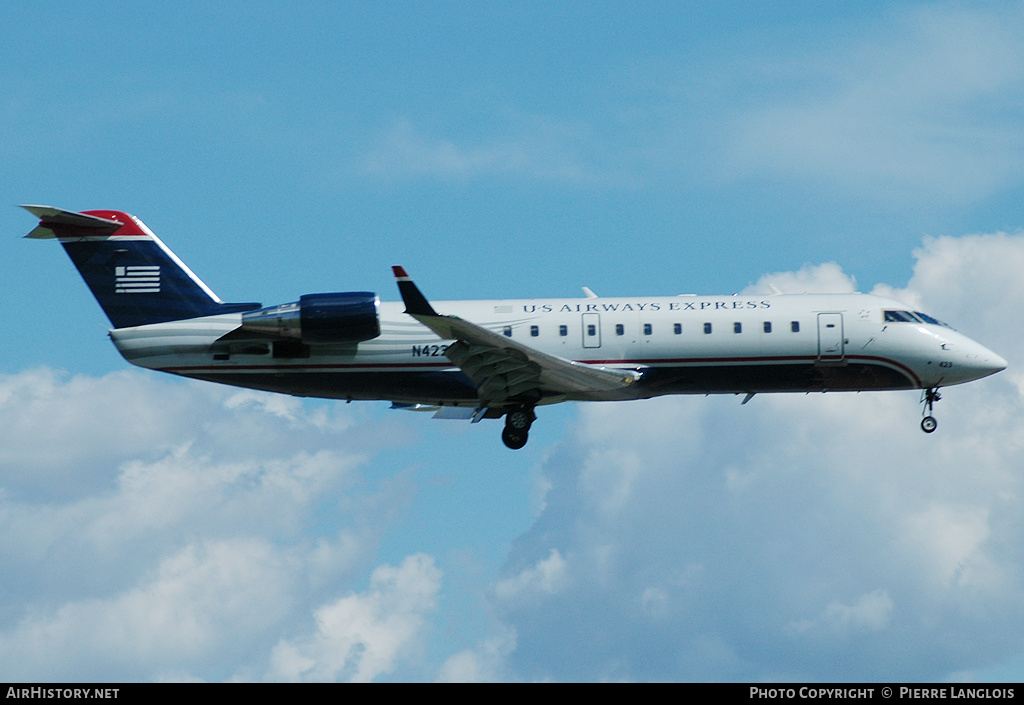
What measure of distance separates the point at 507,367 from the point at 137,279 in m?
10.1

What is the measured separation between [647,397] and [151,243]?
13.6m

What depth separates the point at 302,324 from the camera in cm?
2995

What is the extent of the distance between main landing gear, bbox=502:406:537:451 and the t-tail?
23.3ft

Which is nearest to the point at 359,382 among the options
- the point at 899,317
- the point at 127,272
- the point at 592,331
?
the point at 592,331

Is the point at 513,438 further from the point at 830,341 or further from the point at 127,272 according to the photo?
the point at 127,272

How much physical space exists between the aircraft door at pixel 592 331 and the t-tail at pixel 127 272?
841 centimetres

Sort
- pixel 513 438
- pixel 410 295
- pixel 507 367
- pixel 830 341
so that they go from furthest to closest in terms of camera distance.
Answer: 1. pixel 513 438
2. pixel 830 341
3. pixel 507 367
4. pixel 410 295

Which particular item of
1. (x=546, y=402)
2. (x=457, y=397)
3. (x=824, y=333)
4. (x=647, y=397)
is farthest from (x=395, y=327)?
(x=824, y=333)

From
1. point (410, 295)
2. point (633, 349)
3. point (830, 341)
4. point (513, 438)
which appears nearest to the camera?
point (410, 295)

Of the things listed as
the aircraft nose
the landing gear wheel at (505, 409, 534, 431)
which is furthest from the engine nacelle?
the aircraft nose

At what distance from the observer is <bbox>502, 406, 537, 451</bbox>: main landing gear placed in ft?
102

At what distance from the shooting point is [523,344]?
29.8 meters

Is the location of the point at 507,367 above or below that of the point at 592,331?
below
